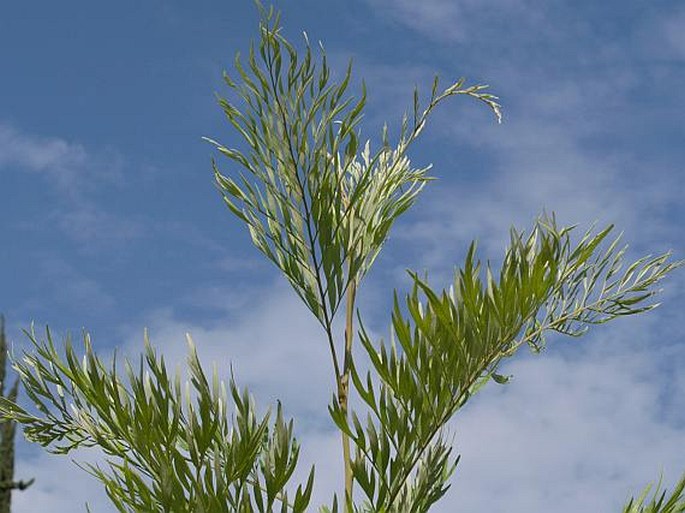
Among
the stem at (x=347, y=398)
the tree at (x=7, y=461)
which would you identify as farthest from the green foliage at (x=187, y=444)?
the tree at (x=7, y=461)

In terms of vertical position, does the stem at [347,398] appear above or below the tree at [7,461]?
below

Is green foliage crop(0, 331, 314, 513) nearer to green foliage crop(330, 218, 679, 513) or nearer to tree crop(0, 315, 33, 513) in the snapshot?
green foliage crop(330, 218, 679, 513)

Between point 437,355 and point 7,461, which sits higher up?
point 7,461

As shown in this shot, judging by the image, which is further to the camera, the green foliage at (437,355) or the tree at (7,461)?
the tree at (7,461)

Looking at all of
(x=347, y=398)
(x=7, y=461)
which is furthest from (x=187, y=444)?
(x=7, y=461)


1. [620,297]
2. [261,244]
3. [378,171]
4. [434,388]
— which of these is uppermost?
[378,171]

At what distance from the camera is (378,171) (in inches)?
232

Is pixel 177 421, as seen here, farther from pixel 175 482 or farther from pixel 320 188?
pixel 320 188

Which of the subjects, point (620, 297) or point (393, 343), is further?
point (620, 297)

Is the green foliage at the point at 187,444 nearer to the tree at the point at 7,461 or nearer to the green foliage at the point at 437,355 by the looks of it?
the green foliage at the point at 437,355

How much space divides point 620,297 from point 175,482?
2.31 metres

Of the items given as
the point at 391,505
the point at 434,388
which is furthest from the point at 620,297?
the point at 391,505

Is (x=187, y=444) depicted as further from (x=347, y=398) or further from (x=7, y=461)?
(x=7, y=461)

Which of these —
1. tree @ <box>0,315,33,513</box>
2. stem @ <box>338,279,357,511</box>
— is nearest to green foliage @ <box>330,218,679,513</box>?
stem @ <box>338,279,357,511</box>
